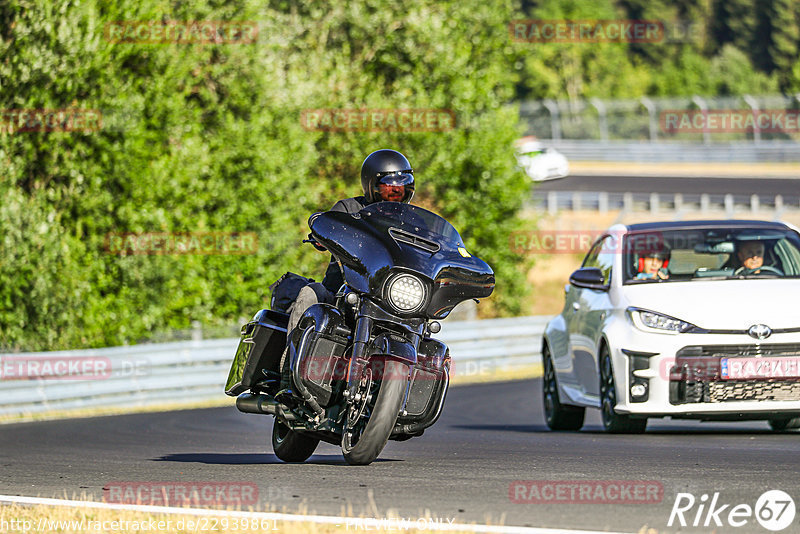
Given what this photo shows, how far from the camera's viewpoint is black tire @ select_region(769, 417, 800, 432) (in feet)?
36.4

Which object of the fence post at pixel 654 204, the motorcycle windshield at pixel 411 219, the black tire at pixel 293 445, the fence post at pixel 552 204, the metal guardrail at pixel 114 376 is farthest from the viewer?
the fence post at pixel 552 204

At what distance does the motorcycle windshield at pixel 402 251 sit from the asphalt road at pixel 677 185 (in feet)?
137

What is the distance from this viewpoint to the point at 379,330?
7562 mm

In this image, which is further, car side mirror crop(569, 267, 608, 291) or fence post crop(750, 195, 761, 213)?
fence post crop(750, 195, 761, 213)

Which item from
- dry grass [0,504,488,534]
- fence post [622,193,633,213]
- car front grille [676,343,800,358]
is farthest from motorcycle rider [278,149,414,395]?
fence post [622,193,633,213]

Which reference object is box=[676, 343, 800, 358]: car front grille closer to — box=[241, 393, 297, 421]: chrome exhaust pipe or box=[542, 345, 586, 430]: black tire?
box=[542, 345, 586, 430]: black tire

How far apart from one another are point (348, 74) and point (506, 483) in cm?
3045

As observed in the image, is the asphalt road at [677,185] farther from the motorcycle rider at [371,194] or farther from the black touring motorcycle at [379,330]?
the black touring motorcycle at [379,330]

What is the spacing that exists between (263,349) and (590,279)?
3360 mm

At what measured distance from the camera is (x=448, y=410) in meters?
16.1

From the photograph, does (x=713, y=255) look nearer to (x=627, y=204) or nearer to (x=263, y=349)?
(x=263, y=349)

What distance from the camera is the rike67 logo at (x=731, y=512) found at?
218 inches

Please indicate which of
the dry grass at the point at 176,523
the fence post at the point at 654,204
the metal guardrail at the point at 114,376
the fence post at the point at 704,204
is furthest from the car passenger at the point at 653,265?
the fence post at the point at 654,204

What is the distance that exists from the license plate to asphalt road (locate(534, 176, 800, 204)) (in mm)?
39071
